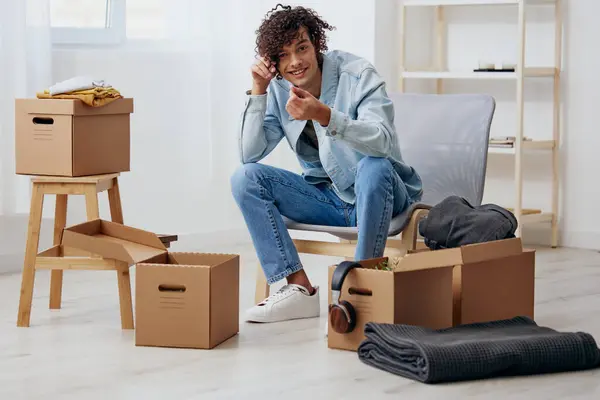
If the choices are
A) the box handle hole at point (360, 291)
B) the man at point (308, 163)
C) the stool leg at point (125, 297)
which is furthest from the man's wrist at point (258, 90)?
the box handle hole at point (360, 291)

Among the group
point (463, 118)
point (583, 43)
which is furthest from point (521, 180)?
point (463, 118)

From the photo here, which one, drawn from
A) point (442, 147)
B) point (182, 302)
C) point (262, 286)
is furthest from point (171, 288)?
point (442, 147)

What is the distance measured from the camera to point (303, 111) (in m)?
2.77

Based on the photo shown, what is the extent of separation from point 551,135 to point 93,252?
2545 millimetres

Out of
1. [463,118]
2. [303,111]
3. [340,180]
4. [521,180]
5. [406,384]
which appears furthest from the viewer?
[521,180]

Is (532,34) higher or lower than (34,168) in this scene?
higher

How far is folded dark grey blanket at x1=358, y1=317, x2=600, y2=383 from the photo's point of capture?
2.38 meters

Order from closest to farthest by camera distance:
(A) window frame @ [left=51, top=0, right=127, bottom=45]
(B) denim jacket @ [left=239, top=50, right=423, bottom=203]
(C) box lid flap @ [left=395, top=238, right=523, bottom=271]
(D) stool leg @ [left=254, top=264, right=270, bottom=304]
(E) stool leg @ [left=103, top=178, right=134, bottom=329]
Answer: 1. (C) box lid flap @ [left=395, top=238, right=523, bottom=271]
2. (B) denim jacket @ [left=239, top=50, right=423, bottom=203]
3. (E) stool leg @ [left=103, top=178, right=134, bottom=329]
4. (D) stool leg @ [left=254, top=264, right=270, bottom=304]
5. (A) window frame @ [left=51, top=0, right=127, bottom=45]

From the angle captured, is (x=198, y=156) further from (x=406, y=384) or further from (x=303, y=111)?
(x=406, y=384)

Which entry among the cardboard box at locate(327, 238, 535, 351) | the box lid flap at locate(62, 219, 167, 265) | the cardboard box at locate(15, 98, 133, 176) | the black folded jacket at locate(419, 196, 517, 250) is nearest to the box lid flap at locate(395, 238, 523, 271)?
the cardboard box at locate(327, 238, 535, 351)

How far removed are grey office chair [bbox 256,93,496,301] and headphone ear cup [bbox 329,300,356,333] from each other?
1.43 feet

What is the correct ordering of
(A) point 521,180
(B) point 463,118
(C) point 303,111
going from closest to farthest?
1. (C) point 303,111
2. (B) point 463,118
3. (A) point 521,180

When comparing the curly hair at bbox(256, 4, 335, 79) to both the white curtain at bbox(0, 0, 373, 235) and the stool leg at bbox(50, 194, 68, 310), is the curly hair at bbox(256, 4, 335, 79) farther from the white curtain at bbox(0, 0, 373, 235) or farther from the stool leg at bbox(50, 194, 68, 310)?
the white curtain at bbox(0, 0, 373, 235)

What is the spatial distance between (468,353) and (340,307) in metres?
0.39
